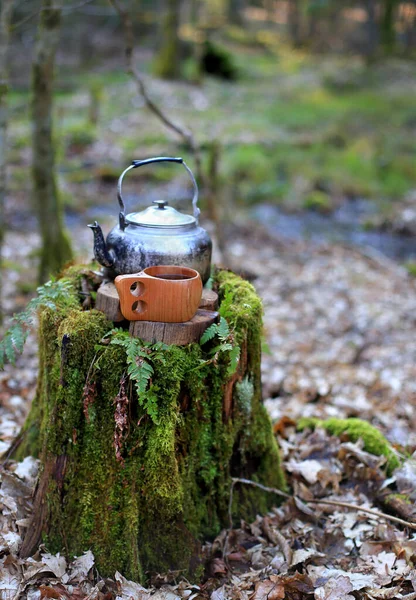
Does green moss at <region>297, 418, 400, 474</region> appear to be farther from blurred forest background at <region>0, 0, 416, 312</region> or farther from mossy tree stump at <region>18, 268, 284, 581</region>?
blurred forest background at <region>0, 0, 416, 312</region>

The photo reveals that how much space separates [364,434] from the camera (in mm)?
3963

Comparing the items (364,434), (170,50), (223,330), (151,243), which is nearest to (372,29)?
(170,50)

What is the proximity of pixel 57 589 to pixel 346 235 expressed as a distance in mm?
9289

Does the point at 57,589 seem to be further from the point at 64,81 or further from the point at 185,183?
the point at 64,81

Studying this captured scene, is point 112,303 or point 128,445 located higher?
point 112,303

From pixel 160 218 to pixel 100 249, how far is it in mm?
395

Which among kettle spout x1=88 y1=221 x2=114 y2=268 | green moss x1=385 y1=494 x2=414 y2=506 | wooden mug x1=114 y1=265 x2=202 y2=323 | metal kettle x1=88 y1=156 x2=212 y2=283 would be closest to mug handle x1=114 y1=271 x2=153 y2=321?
wooden mug x1=114 y1=265 x2=202 y2=323

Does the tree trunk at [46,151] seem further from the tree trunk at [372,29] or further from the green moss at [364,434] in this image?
the tree trunk at [372,29]

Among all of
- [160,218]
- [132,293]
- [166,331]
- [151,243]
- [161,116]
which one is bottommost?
[166,331]

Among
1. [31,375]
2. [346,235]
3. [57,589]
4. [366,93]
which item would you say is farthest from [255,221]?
[366,93]

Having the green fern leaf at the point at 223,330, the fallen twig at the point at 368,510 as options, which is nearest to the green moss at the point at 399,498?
the fallen twig at the point at 368,510

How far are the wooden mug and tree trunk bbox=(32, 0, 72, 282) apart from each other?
323cm

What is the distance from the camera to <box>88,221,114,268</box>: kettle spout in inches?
126

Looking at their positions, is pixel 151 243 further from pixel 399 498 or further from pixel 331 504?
pixel 399 498
